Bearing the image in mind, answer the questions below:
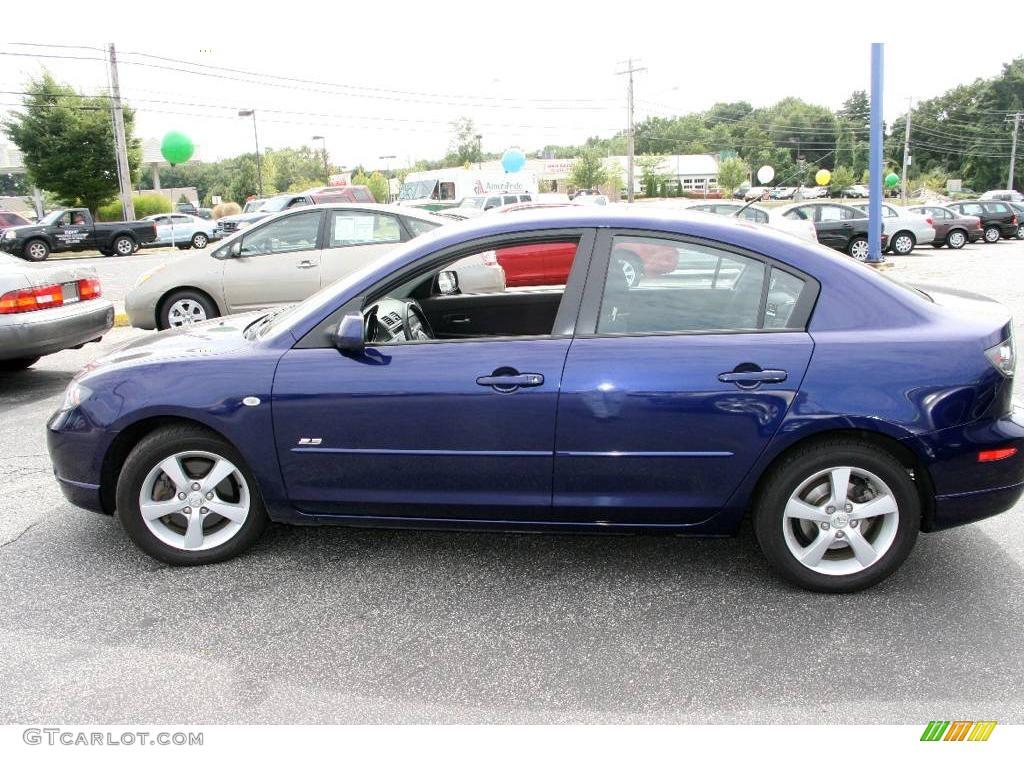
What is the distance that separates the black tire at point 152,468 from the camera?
3.64 metres

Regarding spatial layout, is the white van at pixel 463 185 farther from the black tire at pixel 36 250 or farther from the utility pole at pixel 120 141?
the black tire at pixel 36 250

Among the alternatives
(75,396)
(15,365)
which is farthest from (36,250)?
(75,396)

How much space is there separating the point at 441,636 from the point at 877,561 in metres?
1.78

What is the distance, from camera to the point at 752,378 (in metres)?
3.24

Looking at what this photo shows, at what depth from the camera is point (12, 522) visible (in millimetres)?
4359

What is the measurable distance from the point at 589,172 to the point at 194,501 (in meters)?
77.7

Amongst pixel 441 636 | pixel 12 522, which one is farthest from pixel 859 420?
pixel 12 522

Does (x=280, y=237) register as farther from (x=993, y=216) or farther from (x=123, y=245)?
(x=993, y=216)

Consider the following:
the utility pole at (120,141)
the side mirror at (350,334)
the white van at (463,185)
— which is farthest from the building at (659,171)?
the side mirror at (350,334)

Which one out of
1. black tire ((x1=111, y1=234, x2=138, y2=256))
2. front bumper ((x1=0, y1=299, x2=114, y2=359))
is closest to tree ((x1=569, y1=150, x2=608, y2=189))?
black tire ((x1=111, y1=234, x2=138, y2=256))

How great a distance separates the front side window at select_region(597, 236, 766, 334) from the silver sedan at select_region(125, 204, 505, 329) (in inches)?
240

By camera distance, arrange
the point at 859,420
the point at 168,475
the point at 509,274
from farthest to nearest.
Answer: the point at 509,274, the point at 168,475, the point at 859,420

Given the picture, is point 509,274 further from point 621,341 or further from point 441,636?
point 441,636
